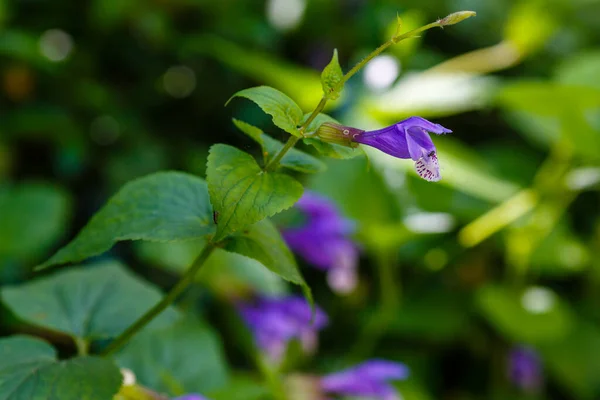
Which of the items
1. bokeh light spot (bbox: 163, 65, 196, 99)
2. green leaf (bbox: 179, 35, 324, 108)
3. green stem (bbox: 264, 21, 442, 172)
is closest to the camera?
green stem (bbox: 264, 21, 442, 172)

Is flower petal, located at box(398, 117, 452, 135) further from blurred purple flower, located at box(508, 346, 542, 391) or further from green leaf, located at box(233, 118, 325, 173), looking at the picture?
blurred purple flower, located at box(508, 346, 542, 391)

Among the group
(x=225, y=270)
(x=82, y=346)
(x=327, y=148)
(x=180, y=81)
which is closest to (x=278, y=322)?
(x=225, y=270)

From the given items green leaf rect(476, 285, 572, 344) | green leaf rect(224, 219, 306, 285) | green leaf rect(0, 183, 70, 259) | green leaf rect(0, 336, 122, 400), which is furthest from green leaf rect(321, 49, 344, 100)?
green leaf rect(476, 285, 572, 344)

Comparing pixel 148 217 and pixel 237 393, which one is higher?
pixel 148 217

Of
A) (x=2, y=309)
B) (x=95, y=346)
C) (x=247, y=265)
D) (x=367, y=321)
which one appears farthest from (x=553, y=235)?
(x=2, y=309)

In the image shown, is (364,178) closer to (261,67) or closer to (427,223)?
(427,223)


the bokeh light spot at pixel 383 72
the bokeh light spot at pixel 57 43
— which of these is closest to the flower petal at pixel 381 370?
the bokeh light spot at pixel 383 72
